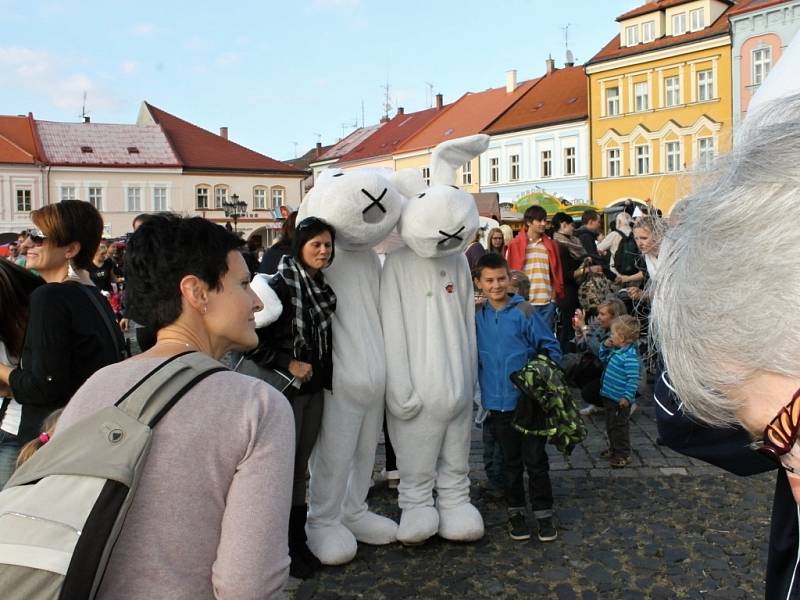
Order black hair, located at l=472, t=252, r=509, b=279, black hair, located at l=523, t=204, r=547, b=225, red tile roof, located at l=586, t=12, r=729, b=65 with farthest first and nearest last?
red tile roof, located at l=586, t=12, r=729, b=65 → black hair, located at l=523, t=204, r=547, b=225 → black hair, located at l=472, t=252, r=509, b=279

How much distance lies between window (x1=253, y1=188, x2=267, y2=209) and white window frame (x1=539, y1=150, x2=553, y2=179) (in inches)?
753

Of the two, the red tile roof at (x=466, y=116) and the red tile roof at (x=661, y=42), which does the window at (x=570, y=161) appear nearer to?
the red tile roof at (x=661, y=42)

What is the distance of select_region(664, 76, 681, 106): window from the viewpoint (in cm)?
3206

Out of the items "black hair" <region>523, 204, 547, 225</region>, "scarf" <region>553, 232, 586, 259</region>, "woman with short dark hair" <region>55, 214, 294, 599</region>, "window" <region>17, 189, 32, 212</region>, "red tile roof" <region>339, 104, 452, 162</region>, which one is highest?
"red tile roof" <region>339, 104, 452, 162</region>

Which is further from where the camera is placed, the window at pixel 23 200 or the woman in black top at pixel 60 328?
the window at pixel 23 200

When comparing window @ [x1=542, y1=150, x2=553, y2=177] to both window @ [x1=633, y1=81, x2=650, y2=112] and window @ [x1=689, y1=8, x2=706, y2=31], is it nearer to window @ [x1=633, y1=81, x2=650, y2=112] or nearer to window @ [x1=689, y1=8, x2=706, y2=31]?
window @ [x1=633, y1=81, x2=650, y2=112]

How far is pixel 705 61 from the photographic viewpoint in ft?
101

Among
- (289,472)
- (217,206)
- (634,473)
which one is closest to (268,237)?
(217,206)

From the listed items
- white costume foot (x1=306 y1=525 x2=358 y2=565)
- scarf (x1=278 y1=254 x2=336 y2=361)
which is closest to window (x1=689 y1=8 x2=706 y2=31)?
scarf (x1=278 y1=254 x2=336 y2=361)

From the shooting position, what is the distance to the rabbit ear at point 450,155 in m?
4.54

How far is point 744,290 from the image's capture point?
2.97 feet

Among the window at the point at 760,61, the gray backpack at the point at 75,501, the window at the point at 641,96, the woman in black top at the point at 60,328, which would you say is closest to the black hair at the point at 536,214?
the woman in black top at the point at 60,328

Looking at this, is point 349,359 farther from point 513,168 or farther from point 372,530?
point 513,168

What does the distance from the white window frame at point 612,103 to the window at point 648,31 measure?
8.02 feet
